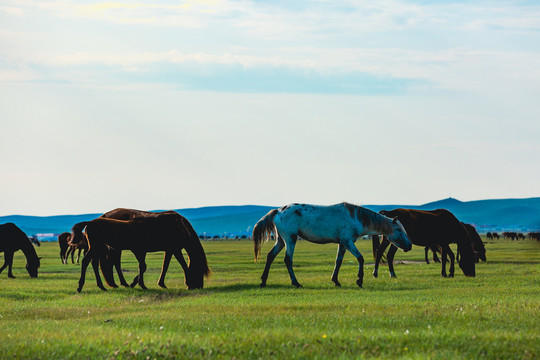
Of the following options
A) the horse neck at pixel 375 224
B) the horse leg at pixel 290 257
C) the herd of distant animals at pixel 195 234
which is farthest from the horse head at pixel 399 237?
the horse leg at pixel 290 257

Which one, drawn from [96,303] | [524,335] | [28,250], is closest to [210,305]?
[96,303]

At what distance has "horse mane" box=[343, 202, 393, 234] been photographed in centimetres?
2415

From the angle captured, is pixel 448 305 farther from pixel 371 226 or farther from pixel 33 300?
pixel 33 300

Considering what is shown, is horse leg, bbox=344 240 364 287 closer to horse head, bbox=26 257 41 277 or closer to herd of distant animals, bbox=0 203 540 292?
herd of distant animals, bbox=0 203 540 292

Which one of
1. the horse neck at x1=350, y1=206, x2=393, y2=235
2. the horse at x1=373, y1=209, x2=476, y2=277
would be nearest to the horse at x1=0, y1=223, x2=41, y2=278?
the horse at x1=373, y1=209, x2=476, y2=277

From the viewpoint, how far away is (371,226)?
24.3 m

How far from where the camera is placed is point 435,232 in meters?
27.9

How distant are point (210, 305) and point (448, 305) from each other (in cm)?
572

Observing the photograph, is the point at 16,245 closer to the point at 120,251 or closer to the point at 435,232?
the point at 120,251

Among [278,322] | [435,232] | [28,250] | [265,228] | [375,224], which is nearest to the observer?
[278,322]

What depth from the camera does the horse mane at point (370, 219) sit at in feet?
79.2

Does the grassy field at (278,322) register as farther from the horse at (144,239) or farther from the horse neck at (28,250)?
the horse neck at (28,250)

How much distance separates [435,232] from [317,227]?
6390 mm

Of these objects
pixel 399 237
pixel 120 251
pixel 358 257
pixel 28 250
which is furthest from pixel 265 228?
pixel 28 250
